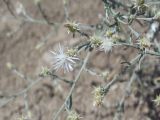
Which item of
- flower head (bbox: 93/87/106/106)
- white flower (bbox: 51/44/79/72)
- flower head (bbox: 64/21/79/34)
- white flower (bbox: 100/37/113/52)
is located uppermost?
flower head (bbox: 64/21/79/34)

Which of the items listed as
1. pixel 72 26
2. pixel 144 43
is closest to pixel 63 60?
pixel 72 26

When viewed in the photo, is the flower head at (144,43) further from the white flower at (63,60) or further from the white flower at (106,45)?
the white flower at (63,60)

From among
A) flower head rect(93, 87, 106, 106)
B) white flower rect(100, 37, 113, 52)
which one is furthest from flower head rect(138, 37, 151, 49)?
flower head rect(93, 87, 106, 106)

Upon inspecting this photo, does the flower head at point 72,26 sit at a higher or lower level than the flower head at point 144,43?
higher

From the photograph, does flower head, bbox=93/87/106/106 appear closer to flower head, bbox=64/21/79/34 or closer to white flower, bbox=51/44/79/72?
white flower, bbox=51/44/79/72

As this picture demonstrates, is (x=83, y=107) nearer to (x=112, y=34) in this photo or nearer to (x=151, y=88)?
(x=151, y=88)

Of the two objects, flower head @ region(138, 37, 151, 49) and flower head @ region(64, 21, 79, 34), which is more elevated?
flower head @ region(64, 21, 79, 34)

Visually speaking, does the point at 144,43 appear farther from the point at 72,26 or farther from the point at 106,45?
the point at 72,26

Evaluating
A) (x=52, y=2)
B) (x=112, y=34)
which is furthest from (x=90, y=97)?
(x=112, y=34)

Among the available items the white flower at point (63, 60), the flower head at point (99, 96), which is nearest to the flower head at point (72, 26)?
the white flower at point (63, 60)

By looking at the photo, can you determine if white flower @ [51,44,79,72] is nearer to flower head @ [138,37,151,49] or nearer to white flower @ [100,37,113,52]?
white flower @ [100,37,113,52]

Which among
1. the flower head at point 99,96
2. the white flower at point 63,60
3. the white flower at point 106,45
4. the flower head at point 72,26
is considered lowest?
the flower head at point 99,96
